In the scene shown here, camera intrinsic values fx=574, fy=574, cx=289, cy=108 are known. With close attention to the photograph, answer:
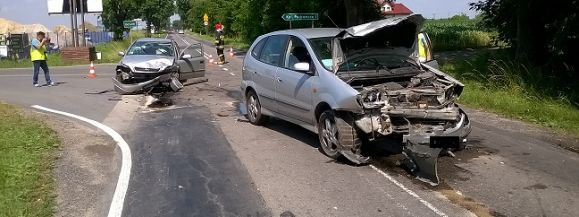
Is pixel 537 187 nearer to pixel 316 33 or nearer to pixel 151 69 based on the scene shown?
pixel 316 33

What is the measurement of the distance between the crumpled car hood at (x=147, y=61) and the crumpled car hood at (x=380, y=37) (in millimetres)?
8130

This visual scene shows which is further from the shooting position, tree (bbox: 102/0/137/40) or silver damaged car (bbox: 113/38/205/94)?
tree (bbox: 102/0/137/40)

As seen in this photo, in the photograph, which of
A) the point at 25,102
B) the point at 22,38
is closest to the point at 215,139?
the point at 25,102

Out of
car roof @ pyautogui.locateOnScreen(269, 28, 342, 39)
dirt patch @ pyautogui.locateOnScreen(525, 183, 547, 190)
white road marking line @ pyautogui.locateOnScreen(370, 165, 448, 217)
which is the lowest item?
dirt patch @ pyautogui.locateOnScreen(525, 183, 547, 190)

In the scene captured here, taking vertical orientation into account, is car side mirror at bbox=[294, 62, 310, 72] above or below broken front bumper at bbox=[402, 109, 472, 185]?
above

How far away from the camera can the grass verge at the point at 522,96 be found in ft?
33.4

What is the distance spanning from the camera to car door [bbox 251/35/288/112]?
28.2ft

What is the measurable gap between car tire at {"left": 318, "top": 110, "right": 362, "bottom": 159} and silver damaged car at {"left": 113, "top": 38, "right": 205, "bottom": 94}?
7732 mm

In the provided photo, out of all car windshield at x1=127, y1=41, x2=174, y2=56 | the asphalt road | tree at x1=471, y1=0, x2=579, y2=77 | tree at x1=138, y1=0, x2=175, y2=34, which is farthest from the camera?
tree at x1=138, y1=0, x2=175, y2=34

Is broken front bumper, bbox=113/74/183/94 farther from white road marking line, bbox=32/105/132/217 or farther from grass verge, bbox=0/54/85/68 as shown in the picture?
grass verge, bbox=0/54/85/68

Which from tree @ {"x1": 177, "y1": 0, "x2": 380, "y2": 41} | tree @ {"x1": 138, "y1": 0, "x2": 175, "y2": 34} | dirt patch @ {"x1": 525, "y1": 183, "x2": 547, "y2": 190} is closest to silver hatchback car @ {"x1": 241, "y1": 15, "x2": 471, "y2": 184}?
dirt patch @ {"x1": 525, "y1": 183, "x2": 547, "y2": 190}

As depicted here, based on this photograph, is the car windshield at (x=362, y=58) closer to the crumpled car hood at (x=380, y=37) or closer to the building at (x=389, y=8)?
the crumpled car hood at (x=380, y=37)

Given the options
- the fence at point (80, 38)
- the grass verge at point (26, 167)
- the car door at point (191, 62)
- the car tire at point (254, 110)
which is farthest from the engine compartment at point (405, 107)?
the fence at point (80, 38)

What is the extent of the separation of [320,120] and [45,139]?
13.7 feet
